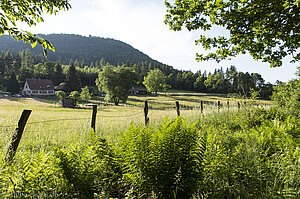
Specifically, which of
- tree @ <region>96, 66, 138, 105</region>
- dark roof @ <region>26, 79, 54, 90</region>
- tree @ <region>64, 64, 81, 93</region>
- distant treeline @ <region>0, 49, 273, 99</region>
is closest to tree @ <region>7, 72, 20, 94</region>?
distant treeline @ <region>0, 49, 273, 99</region>

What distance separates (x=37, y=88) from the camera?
243 ft

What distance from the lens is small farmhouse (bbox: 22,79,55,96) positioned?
2921 inches

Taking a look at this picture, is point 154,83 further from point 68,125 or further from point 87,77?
point 68,125

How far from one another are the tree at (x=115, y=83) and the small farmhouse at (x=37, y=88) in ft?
136

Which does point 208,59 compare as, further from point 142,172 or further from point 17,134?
point 17,134

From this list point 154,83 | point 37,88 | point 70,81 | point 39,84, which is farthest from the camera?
point 154,83

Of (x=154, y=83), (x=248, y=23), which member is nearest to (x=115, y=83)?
(x=154, y=83)

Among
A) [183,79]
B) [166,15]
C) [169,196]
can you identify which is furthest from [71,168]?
[183,79]

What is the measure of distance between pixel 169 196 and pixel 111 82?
1906 inches

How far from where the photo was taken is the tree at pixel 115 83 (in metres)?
48.9

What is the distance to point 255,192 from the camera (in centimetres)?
272

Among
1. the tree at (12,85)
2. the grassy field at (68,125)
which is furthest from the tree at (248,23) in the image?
the tree at (12,85)

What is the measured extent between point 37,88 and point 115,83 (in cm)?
4726

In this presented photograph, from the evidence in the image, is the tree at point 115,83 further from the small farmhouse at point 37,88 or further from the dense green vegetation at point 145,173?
the dense green vegetation at point 145,173
